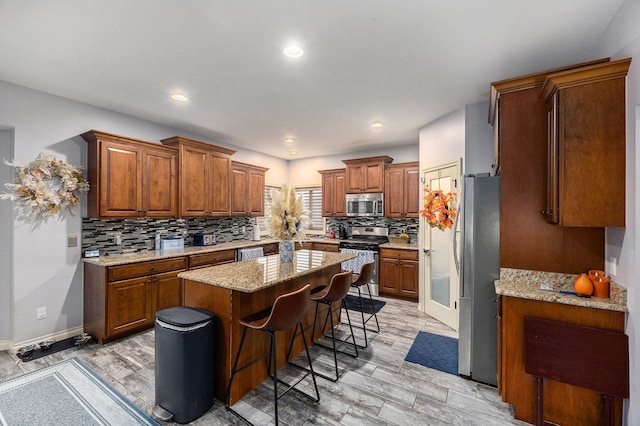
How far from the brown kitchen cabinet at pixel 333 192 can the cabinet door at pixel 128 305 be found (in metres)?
3.58

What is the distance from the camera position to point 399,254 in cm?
475

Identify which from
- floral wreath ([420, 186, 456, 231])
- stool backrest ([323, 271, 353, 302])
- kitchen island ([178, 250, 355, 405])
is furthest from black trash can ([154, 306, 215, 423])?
floral wreath ([420, 186, 456, 231])

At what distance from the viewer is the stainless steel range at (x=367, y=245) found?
4.96m

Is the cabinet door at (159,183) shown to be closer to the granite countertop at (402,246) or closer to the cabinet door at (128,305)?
the cabinet door at (128,305)

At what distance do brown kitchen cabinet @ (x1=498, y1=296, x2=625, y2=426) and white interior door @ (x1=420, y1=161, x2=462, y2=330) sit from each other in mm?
1497

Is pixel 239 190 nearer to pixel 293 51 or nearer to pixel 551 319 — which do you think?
pixel 293 51

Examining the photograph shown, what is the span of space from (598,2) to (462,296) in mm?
2310

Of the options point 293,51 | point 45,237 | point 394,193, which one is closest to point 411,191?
point 394,193

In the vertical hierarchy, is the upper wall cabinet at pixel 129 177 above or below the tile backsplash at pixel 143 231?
above

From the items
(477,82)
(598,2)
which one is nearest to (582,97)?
(598,2)

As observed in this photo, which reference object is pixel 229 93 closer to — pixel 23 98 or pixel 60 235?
pixel 23 98

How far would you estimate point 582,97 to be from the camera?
1.84 meters

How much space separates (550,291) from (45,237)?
192 inches

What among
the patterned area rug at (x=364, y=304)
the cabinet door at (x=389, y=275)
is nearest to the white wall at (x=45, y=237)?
the patterned area rug at (x=364, y=304)
